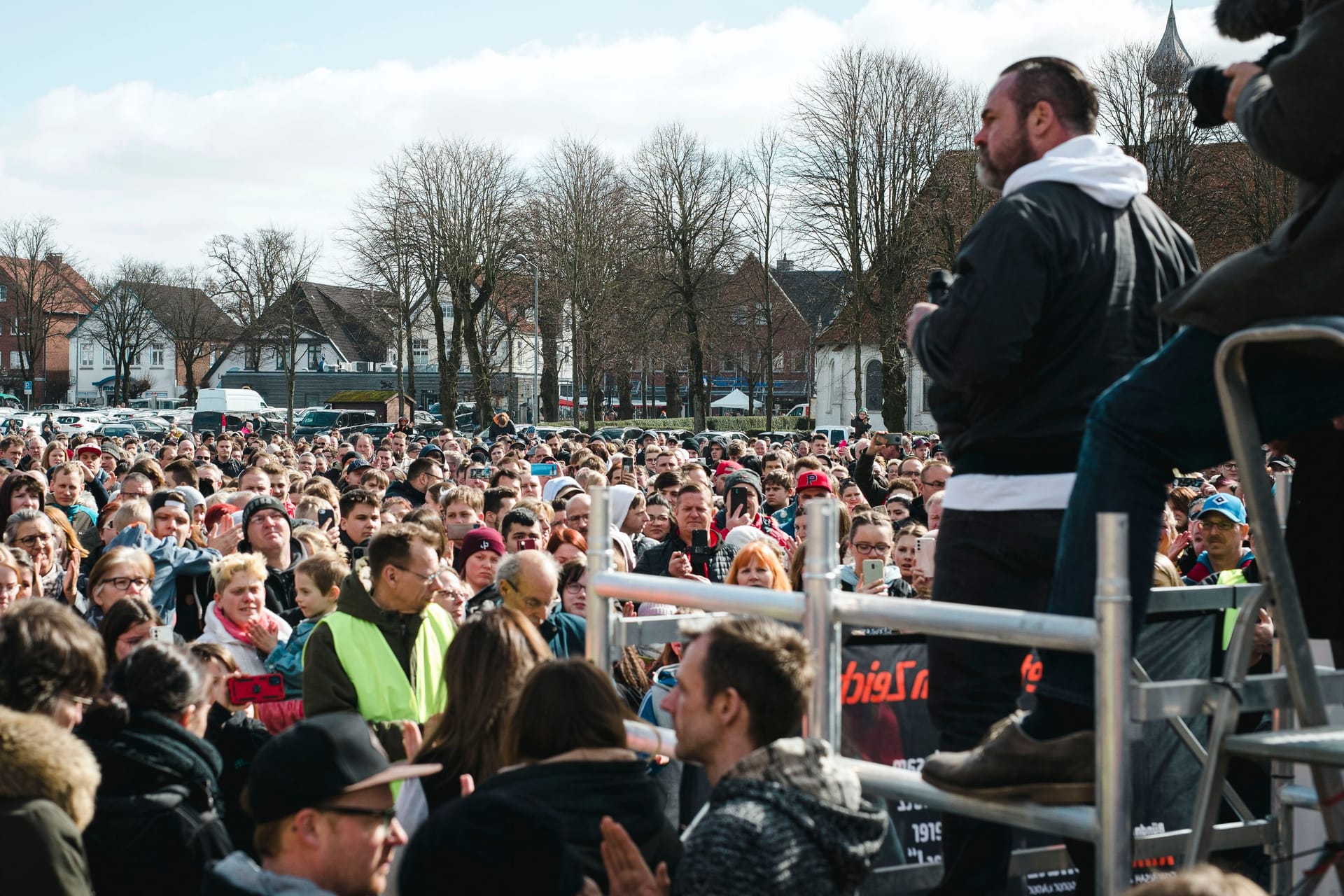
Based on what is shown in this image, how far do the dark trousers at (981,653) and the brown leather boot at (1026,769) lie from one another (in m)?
A: 0.48

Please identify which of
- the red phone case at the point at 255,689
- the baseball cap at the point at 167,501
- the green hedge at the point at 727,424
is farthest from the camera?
the green hedge at the point at 727,424

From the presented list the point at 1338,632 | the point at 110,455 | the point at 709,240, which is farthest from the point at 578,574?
the point at 709,240

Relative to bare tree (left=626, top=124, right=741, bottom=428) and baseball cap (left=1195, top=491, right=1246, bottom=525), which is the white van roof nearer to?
bare tree (left=626, top=124, right=741, bottom=428)

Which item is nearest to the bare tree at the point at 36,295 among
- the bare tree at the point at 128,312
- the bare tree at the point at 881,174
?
the bare tree at the point at 128,312

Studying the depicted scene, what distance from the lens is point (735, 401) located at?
86125mm

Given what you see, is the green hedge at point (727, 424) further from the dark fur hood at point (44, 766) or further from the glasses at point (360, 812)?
the glasses at point (360, 812)

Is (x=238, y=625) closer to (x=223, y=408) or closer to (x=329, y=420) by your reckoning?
(x=329, y=420)

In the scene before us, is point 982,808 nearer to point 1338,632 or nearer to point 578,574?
point 1338,632

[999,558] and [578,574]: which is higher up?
[999,558]

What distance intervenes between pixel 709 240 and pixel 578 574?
48371 mm

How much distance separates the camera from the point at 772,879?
2.68 meters

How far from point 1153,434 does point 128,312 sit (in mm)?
93399

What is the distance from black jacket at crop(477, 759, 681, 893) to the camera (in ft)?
10.8

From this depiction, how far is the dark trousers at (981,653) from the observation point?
3252 mm
